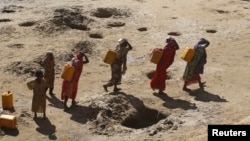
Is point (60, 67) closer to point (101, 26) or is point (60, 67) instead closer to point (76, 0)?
point (101, 26)

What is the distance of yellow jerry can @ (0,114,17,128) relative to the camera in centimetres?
1041

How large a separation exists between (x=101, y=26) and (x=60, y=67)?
12.2 feet

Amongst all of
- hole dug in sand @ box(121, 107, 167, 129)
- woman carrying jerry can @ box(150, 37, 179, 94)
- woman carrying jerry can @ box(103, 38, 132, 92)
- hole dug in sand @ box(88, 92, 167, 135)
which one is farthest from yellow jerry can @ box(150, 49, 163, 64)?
hole dug in sand @ box(121, 107, 167, 129)

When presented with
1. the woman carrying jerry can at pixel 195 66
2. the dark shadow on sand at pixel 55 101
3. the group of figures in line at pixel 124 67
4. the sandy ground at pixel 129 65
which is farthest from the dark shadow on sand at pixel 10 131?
the woman carrying jerry can at pixel 195 66

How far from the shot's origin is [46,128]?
35.2 ft

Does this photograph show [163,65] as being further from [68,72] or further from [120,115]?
[68,72]

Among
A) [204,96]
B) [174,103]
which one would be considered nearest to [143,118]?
[174,103]

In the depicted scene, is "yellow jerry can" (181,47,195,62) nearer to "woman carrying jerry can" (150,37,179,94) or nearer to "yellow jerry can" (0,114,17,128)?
"woman carrying jerry can" (150,37,179,94)

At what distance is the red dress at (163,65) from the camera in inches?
483

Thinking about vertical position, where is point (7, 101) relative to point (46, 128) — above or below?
above

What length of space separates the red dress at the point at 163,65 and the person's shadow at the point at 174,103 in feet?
0.91

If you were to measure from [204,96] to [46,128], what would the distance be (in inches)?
157

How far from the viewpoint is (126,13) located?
741 inches

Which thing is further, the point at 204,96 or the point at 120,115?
the point at 204,96
